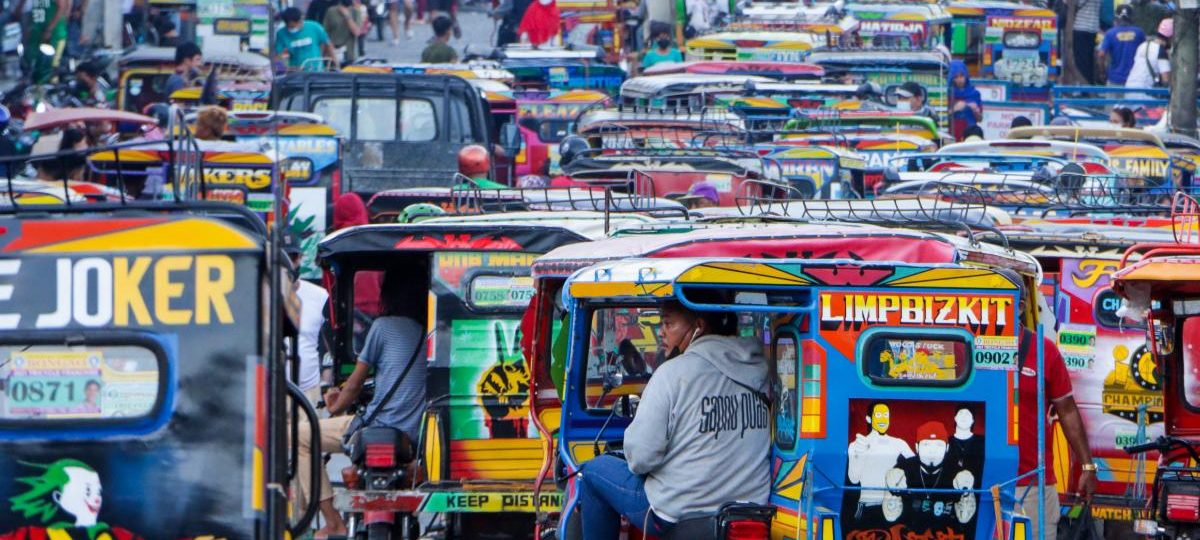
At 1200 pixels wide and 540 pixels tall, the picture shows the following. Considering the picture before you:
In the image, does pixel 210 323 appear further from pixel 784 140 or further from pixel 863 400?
pixel 784 140

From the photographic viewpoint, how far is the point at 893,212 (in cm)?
1300

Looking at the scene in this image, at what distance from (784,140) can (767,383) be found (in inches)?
559

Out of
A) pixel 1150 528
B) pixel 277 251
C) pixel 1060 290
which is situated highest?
pixel 277 251

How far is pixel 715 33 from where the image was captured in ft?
106

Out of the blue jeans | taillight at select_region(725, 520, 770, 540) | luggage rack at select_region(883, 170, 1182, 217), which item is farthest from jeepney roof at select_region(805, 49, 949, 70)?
taillight at select_region(725, 520, 770, 540)

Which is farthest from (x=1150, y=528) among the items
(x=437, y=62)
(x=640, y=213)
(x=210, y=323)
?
(x=437, y=62)

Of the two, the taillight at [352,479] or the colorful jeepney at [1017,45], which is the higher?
the colorful jeepney at [1017,45]

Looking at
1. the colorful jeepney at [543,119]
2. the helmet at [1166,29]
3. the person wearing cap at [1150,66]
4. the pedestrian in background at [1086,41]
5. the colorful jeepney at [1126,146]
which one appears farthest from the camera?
the pedestrian in background at [1086,41]

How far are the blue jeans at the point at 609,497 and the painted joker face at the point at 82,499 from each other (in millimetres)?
2457

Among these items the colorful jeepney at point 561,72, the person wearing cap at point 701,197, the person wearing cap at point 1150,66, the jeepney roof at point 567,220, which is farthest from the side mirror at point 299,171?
the person wearing cap at point 1150,66

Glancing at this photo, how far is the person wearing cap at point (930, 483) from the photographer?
7.92 meters

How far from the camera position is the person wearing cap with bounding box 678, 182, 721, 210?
16.2 meters

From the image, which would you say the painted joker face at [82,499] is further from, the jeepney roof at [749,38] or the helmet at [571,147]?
the jeepney roof at [749,38]

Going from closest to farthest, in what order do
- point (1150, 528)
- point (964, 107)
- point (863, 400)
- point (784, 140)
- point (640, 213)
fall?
point (863, 400), point (1150, 528), point (640, 213), point (784, 140), point (964, 107)
